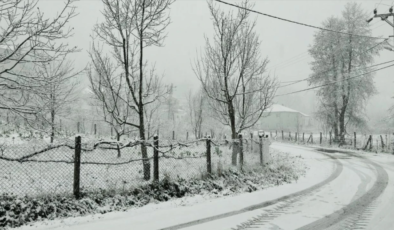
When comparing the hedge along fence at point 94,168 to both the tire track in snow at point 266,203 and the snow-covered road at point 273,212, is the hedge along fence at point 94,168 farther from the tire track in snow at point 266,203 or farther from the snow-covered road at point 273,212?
the tire track in snow at point 266,203

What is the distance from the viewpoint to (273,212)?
6035mm

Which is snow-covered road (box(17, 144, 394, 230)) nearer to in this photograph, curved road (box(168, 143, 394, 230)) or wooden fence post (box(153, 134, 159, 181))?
curved road (box(168, 143, 394, 230))

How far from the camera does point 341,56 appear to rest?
26.2 meters

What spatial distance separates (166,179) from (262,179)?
3566 mm

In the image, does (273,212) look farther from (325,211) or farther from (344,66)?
(344,66)

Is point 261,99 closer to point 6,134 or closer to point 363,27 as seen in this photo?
point 6,134

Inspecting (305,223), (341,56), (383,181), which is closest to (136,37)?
(305,223)

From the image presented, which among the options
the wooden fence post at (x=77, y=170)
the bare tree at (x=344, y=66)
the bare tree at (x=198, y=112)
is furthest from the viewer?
the bare tree at (x=198, y=112)

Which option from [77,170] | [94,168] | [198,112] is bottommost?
[94,168]

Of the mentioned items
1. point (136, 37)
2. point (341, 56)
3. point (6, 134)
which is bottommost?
point (6, 134)

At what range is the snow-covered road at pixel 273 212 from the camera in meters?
5.14

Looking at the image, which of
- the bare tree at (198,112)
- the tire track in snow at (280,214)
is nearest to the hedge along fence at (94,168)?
the tire track in snow at (280,214)

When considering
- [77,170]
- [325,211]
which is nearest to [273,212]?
[325,211]

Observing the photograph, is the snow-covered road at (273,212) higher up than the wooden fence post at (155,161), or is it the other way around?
the wooden fence post at (155,161)
